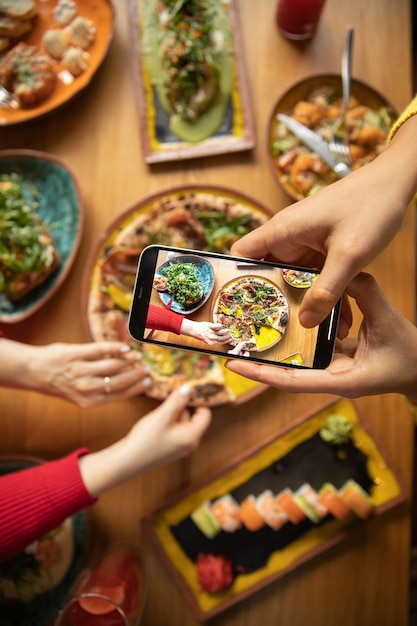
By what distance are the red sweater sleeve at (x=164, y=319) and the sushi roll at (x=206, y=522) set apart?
2.62ft

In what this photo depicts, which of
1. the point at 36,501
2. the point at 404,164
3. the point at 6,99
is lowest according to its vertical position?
the point at 36,501

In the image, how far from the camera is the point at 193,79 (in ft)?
5.92

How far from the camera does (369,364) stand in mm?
1254

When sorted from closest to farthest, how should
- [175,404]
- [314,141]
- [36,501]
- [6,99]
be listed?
[36,501], [175,404], [314,141], [6,99]

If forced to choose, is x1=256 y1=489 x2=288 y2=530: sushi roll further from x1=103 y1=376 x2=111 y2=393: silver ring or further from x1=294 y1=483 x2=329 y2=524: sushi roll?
x1=103 y1=376 x2=111 y2=393: silver ring

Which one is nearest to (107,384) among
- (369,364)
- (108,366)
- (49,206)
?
(108,366)

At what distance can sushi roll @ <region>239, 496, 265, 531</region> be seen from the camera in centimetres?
167

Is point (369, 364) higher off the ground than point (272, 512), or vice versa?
point (369, 364)

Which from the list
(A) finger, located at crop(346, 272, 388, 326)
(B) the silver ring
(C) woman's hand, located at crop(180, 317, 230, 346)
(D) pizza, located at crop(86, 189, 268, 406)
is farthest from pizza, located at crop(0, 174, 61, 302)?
(A) finger, located at crop(346, 272, 388, 326)

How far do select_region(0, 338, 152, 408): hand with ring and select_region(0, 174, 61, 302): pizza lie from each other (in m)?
0.22

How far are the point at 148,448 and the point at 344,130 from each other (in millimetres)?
1362

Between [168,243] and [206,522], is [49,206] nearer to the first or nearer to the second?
[168,243]

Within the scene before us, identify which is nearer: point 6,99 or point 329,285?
point 329,285

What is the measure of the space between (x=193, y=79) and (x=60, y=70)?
558 millimetres
